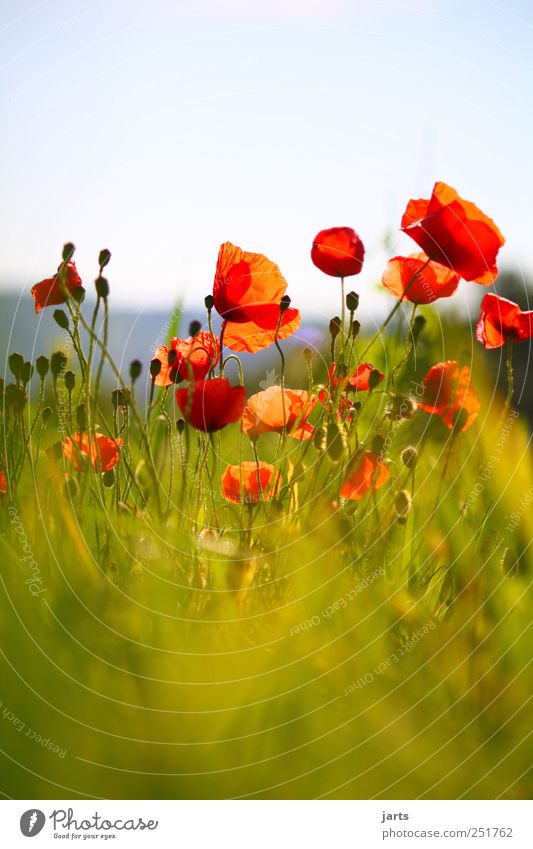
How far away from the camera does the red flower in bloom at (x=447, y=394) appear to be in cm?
74

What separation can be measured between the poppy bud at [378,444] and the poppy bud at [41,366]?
31 cm

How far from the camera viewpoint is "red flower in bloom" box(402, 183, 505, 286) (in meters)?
0.70

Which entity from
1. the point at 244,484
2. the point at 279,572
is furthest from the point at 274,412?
the point at 279,572

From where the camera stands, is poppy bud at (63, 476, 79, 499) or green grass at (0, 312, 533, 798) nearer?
green grass at (0, 312, 533, 798)

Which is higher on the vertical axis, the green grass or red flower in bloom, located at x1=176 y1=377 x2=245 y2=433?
red flower in bloom, located at x1=176 y1=377 x2=245 y2=433

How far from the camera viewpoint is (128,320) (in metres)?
0.75

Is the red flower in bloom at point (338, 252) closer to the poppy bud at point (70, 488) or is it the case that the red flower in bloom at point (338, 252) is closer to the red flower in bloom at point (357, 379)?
the red flower in bloom at point (357, 379)

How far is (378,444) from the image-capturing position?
0.69 metres

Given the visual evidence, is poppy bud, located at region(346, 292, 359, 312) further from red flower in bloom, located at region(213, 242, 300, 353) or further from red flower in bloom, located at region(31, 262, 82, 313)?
red flower in bloom, located at region(31, 262, 82, 313)

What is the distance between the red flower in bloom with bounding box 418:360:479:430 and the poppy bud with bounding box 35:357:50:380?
36 cm

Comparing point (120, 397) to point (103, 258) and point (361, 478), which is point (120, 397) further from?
point (361, 478)
